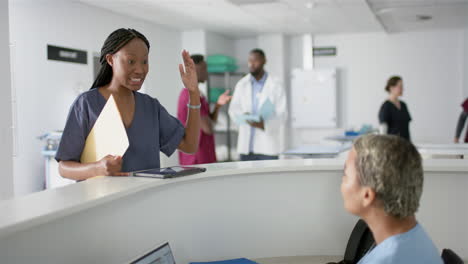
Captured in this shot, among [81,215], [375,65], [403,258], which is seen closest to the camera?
[403,258]

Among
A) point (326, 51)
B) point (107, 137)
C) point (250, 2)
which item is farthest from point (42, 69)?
point (326, 51)

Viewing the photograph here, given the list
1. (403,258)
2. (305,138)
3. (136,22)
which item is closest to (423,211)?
(403,258)

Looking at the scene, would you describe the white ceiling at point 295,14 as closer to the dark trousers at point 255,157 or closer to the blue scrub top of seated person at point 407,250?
the dark trousers at point 255,157

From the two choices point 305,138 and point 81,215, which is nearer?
point 81,215

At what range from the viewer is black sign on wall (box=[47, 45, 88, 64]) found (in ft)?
19.5

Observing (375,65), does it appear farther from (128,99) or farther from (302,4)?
(128,99)

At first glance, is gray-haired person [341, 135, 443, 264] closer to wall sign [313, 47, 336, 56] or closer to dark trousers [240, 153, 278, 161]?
dark trousers [240, 153, 278, 161]

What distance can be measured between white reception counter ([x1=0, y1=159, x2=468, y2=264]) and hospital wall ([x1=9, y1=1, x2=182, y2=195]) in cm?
424

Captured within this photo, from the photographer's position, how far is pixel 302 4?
6.61 meters

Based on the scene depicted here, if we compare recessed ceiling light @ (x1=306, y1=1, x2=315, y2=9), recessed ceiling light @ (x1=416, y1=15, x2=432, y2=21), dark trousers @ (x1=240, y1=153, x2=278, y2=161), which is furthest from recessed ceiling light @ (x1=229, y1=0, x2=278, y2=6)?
recessed ceiling light @ (x1=416, y1=15, x2=432, y2=21)

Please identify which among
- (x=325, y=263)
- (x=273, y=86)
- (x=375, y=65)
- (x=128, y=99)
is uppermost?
(x=375, y=65)

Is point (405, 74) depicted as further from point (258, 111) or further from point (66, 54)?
point (66, 54)

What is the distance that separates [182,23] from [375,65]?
4.06 meters

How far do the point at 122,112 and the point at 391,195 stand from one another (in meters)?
1.10
